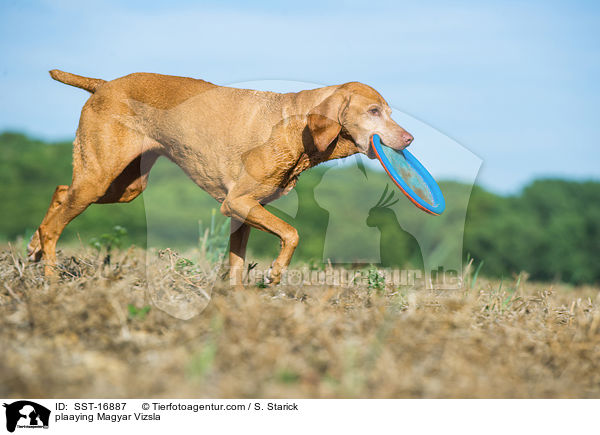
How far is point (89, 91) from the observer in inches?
204

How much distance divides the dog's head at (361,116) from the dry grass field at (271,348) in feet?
4.37

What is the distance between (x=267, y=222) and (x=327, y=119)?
3.12ft

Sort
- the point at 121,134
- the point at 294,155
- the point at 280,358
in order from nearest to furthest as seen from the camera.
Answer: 1. the point at 280,358
2. the point at 294,155
3. the point at 121,134

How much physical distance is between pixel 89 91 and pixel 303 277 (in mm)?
2742

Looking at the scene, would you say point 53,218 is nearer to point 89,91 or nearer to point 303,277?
point 89,91

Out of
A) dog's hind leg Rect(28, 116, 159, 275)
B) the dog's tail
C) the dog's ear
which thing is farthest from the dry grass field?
the dog's tail

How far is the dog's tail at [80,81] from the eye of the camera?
201 inches

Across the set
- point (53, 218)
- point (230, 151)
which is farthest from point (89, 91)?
point (230, 151)

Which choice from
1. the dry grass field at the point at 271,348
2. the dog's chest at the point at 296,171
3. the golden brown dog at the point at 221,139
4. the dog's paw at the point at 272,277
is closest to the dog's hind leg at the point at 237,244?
the golden brown dog at the point at 221,139

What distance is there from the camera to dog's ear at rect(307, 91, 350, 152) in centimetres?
426

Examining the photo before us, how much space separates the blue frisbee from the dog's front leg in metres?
0.94
